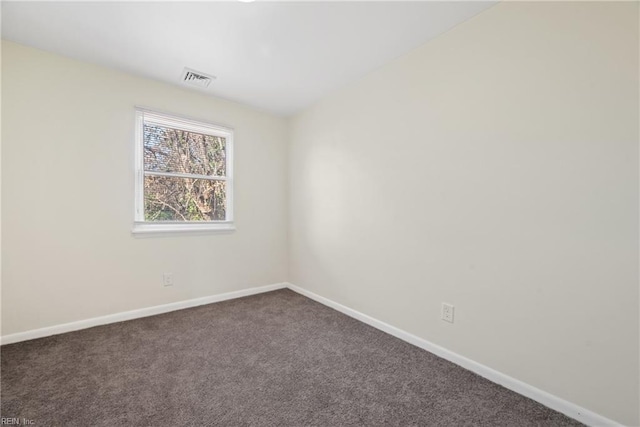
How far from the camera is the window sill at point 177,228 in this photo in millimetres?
2627

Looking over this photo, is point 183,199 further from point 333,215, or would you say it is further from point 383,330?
point 383,330

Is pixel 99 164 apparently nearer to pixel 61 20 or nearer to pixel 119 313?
pixel 61 20

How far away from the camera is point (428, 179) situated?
207 centimetres

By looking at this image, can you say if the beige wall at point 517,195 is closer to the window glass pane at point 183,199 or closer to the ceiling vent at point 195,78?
the ceiling vent at point 195,78

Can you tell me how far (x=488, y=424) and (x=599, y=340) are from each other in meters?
0.68

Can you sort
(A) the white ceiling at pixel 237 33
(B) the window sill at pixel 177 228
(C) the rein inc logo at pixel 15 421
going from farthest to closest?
(B) the window sill at pixel 177 228
(A) the white ceiling at pixel 237 33
(C) the rein inc logo at pixel 15 421

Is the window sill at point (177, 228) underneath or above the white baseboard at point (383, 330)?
above

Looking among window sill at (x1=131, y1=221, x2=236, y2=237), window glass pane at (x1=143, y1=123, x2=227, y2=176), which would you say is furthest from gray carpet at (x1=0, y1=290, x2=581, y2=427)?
window glass pane at (x1=143, y1=123, x2=227, y2=176)

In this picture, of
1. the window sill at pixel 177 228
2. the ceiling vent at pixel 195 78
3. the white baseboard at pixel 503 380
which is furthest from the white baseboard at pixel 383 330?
the ceiling vent at pixel 195 78

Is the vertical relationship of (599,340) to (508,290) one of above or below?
below

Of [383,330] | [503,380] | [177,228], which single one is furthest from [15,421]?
[503,380]

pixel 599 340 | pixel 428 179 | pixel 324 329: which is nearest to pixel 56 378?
pixel 324 329

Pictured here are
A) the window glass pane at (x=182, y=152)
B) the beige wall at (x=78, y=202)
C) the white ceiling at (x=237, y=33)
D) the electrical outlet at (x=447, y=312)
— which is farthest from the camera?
the window glass pane at (x=182, y=152)

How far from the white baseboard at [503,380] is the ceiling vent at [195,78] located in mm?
2679
